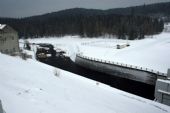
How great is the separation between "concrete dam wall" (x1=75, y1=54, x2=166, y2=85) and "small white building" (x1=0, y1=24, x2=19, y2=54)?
1833 cm

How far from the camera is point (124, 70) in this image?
132 feet

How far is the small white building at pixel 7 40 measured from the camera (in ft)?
147

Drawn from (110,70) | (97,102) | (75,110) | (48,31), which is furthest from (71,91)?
(48,31)

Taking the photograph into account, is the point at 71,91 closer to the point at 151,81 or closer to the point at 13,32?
the point at 151,81

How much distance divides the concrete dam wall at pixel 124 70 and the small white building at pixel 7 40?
18334 millimetres

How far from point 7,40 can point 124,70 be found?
2979 centimetres

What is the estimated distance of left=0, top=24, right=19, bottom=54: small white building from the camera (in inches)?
1769

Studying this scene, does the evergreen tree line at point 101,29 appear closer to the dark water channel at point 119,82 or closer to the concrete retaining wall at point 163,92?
the dark water channel at point 119,82

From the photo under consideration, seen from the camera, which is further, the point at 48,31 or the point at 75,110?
the point at 48,31

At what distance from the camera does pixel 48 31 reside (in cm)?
12594

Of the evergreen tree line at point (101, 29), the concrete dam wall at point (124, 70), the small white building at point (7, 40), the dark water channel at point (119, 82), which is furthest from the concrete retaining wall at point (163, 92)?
the evergreen tree line at point (101, 29)

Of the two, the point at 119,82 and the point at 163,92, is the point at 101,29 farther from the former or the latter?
the point at 163,92

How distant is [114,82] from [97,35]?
70656 millimetres

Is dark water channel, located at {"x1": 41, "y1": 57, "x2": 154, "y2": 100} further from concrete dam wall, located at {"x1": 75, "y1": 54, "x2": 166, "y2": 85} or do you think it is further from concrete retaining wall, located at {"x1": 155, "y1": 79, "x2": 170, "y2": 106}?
concrete retaining wall, located at {"x1": 155, "y1": 79, "x2": 170, "y2": 106}
